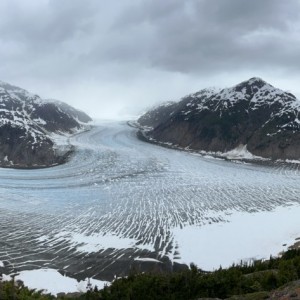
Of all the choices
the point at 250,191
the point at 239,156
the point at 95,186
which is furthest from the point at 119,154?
the point at 250,191

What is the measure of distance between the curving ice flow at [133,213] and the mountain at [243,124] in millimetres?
24642

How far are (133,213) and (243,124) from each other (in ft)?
271

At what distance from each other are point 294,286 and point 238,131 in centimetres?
10967

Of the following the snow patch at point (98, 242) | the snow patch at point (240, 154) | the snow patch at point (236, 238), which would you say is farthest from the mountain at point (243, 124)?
the snow patch at point (98, 242)

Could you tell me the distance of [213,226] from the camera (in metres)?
44.4

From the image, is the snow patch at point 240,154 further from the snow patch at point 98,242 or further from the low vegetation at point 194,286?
the low vegetation at point 194,286

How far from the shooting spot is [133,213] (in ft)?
159

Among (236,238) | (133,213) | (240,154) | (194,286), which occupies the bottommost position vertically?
(236,238)

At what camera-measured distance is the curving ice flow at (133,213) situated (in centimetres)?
3559

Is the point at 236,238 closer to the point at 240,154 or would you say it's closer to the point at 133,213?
the point at 133,213

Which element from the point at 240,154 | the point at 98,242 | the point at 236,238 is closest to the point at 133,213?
the point at 98,242

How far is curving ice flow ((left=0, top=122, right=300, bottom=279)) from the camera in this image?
3559cm

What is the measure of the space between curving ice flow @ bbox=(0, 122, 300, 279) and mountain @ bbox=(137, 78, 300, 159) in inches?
970

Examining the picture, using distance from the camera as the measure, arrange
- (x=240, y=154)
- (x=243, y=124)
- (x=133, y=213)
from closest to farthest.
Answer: (x=133, y=213)
(x=240, y=154)
(x=243, y=124)
